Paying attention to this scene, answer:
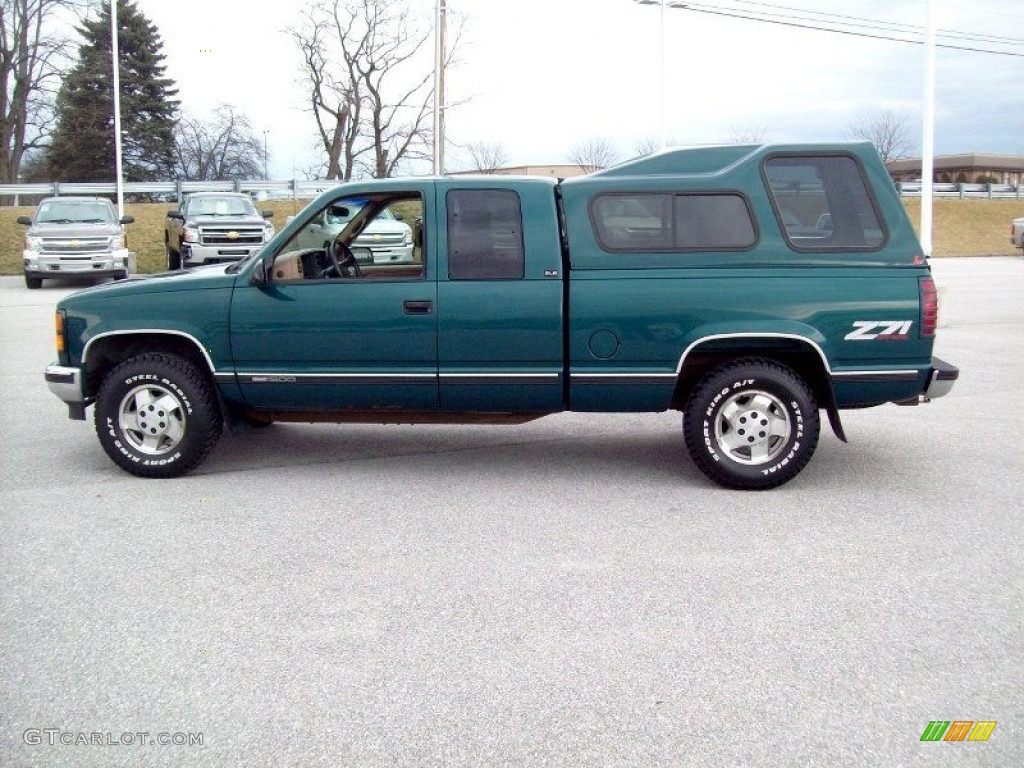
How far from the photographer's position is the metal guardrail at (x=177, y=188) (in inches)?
1449

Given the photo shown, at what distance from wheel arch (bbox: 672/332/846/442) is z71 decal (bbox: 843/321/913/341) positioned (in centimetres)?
23

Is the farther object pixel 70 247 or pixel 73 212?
pixel 73 212

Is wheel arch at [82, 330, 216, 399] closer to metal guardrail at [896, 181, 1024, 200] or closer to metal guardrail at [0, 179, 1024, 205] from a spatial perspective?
metal guardrail at [0, 179, 1024, 205]

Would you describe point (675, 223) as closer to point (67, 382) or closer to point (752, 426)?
point (752, 426)

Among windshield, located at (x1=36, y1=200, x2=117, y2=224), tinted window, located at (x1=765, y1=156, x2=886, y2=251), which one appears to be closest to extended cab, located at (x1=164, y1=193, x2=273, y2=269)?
windshield, located at (x1=36, y1=200, x2=117, y2=224)

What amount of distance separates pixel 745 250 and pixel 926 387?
1.37 m

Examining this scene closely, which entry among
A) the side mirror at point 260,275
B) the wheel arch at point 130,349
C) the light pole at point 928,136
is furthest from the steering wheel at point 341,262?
the light pole at point 928,136

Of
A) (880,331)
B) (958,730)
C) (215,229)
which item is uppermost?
(215,229)

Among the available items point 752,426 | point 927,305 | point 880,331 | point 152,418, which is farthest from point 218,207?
point 927,305

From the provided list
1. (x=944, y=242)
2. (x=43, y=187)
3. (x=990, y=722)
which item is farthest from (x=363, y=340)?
(x=944, y=242)

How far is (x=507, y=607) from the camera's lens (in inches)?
173

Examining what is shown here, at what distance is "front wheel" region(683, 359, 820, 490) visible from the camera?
617cm

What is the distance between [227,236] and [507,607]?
63.8 feet

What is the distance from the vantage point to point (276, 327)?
6355mm
